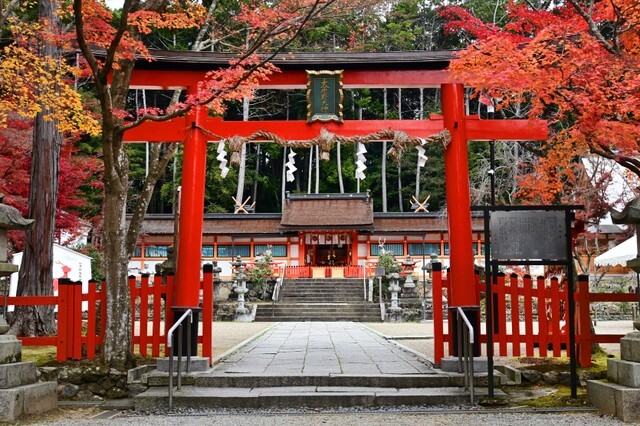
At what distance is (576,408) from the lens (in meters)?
6.34

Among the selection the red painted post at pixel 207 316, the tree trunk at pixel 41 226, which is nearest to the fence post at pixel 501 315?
the red painted post at pixel 207 316

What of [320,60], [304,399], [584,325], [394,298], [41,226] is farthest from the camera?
[394,298]

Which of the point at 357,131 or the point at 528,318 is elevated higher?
the point at 357,131

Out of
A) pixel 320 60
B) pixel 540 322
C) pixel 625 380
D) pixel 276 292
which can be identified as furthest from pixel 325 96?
pixel 276 292

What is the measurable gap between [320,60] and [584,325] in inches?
205

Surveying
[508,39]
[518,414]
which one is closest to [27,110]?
[508,39]

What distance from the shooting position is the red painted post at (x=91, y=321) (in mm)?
7898

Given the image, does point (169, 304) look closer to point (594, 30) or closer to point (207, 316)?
point (207, 316)

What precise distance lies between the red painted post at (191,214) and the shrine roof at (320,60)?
0.52 m

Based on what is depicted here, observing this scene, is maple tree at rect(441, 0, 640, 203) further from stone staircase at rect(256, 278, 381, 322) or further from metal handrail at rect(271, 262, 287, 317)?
metal handrail at rect(271, 262, 287, 317)

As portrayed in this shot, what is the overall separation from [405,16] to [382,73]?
35.3 m

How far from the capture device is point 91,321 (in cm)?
789

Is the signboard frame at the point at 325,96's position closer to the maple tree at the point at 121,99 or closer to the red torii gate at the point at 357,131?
the red torii gate at the point at 357,131

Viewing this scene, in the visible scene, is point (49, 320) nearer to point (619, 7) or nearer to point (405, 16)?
point (619, 7)
